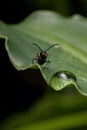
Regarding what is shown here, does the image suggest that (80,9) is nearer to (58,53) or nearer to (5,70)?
(5,70)

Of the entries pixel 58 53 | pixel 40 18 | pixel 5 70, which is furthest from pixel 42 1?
pixel 58 53

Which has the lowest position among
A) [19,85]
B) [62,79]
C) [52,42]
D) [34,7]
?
[19,85]

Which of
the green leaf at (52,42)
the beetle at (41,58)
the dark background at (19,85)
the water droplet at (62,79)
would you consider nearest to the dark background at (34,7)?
the dark background at (19,85)

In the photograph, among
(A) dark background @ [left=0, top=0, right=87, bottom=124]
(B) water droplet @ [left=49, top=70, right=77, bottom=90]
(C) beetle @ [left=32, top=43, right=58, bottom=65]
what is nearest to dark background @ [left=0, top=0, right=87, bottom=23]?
(A) dark background @ [left=0, top=0, right=87, bottom=124]

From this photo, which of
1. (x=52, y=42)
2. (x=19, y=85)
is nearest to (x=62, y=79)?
(x=52, y=42)

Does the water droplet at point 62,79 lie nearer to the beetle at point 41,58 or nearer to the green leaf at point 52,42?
the green leaf at point 52,42

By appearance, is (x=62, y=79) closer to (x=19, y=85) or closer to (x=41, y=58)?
(x=41, y=58)

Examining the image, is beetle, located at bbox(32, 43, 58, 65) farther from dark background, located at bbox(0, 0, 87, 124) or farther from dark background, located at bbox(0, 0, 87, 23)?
dark background, located at bbox(0, 0, 87, 23)
